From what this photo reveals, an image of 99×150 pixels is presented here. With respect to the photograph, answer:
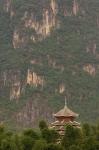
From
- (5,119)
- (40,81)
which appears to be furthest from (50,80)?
(5,119)

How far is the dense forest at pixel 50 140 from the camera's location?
50969mm

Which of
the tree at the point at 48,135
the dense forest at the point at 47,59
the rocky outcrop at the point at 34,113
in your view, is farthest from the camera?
the dense forest at the point at 47,59

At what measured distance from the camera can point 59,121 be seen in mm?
66750

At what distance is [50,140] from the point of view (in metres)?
53.9

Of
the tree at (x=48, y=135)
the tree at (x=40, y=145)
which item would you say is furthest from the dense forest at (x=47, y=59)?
the tree at (x=40, y=145)

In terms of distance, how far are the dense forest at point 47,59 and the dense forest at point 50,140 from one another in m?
88.2

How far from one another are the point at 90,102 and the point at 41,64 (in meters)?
13.5

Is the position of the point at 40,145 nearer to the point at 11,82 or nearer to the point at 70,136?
the point at 70,136

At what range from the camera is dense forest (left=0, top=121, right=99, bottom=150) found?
50969 mm

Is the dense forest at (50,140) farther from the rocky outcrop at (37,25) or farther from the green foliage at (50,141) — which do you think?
the rocky outcrop at (37,25)

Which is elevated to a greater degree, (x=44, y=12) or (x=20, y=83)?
(x=44, y=12)

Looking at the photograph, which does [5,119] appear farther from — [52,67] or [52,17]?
[52,17]

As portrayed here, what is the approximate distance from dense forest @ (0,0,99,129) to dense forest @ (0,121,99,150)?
289 feet

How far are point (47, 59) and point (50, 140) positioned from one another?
361 ft
